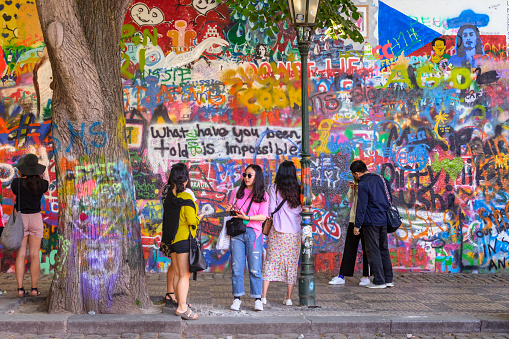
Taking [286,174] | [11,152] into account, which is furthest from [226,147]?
[11,152]

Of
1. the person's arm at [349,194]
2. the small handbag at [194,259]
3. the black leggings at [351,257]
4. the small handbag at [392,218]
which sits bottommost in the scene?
the black leggings at [351,257]

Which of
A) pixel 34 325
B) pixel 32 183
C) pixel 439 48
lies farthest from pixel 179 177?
pixel 439 48

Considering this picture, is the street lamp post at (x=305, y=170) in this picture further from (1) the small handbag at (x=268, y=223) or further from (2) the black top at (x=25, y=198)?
(2) the black top at (x=25, y=198)

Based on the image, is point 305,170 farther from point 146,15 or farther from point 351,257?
point 146,15

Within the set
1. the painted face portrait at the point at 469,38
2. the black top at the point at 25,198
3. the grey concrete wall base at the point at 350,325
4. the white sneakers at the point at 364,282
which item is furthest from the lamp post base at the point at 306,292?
the painted face portrait at the point at 469,38

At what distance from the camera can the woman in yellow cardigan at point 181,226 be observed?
7258mm

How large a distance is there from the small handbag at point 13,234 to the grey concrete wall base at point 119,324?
1724 mm

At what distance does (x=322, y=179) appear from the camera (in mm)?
11070

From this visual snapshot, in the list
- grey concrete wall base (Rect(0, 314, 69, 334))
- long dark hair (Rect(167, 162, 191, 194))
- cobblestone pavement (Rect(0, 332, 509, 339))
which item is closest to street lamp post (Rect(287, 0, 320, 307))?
cobblestone pavement (Rect(0, 332, 509, 339))

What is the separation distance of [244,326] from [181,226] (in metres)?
1.36

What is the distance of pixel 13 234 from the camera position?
8312 millimetres

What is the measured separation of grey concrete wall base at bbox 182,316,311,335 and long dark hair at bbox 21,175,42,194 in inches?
118

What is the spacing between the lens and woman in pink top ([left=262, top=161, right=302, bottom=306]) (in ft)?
26.9

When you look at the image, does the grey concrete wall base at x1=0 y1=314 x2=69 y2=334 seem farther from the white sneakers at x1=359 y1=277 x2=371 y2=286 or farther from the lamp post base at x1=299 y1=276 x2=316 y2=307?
the white sneakers at x1=359 y1=277 x2=371 y2=286
